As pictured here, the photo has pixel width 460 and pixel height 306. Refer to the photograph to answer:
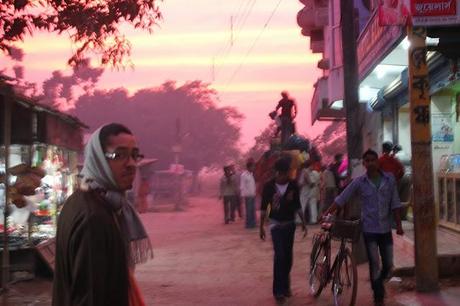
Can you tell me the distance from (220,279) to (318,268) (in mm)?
2493

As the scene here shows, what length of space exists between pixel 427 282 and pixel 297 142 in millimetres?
12323

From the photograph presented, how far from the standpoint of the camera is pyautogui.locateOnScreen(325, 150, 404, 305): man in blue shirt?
291 inches

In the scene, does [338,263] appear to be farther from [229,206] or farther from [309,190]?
[229,206]

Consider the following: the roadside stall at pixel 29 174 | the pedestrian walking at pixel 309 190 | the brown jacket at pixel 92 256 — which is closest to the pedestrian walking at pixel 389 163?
the roadside stall at pixel 29 174

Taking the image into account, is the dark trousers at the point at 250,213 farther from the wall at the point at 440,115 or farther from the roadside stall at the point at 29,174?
the roadside stall at the point at 29,174

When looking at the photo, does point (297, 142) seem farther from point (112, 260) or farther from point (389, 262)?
point (112, 260)

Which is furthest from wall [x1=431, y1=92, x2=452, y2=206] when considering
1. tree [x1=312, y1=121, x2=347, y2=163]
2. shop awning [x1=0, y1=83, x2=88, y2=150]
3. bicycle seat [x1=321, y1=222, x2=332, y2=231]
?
tree [x1=312, y1=121, x2=347, y2=163]

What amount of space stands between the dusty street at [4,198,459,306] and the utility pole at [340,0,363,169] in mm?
2003

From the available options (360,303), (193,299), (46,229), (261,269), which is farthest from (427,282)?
(46,229)

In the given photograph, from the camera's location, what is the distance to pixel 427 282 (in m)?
7.96

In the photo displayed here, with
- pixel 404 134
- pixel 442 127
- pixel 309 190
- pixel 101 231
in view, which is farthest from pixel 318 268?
pixel 309 190

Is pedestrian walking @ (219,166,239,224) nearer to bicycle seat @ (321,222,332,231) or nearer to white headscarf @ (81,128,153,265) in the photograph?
bicycle seat @ (321,222,332,231)

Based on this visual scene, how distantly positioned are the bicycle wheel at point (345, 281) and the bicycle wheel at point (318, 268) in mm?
426

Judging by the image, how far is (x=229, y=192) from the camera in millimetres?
21781
